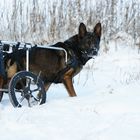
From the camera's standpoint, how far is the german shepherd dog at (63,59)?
6.18 m

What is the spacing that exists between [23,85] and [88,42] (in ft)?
4.00

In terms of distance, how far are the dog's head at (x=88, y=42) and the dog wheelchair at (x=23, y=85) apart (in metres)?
0.90

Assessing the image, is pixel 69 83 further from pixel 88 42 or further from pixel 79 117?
pixel 79 117

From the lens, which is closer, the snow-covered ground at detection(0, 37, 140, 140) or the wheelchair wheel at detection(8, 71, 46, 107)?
the snow-covered ground at detection(0, 37, 140, 140)

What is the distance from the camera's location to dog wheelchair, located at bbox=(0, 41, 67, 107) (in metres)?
5.51

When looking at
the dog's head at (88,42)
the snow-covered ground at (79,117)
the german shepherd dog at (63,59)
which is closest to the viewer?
the snow-covered ground at (79,117)

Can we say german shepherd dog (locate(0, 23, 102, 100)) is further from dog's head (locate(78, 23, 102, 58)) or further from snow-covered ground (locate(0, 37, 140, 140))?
snow-covered ground (locate(0, 37, 140, 140))

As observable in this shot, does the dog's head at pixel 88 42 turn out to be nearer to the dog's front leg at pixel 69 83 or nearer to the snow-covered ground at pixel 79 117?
Result: the dog's front leg at pixel 69 83

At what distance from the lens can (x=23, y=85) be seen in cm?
570

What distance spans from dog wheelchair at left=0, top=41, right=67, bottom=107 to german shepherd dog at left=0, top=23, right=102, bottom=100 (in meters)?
0.25

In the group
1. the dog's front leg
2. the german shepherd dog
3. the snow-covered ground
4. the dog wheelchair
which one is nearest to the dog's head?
the german shepherd dog

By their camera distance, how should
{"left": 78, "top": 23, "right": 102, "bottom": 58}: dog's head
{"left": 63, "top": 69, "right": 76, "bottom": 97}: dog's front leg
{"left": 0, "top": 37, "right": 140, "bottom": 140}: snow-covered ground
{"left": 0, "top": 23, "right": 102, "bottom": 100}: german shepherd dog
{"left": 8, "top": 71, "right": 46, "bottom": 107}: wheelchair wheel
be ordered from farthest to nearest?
{"left": 78, "top": 23, "right": 102, "bottom": 58}: dog's head → {"left": 63, "top": 69, "right": 76, "bottom": 97}: dog's front leg → {"left": 0, "top": 23, "right": 102, "bottom": 100}: german shepherd dog → {"left": 8, "top": 71, "right": 46, "bottom": 107}: wheelchair wheel → {"left": 0, "top": 37, "right": 140, "bottom": 140}: snow-covered ground

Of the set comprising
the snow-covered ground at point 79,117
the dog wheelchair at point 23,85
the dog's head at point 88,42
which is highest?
the dog's head at point 88,42

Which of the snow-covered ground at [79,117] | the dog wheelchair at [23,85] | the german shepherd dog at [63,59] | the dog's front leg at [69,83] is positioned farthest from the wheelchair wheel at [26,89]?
the dog's front leg at [69,83]
